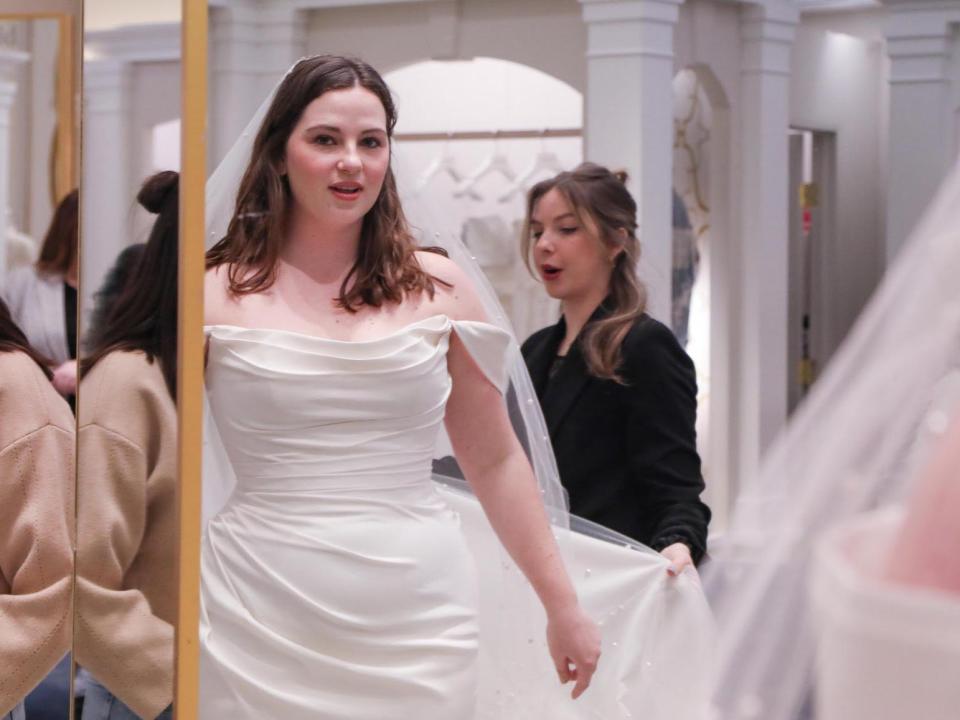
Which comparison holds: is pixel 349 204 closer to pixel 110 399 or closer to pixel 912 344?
pixel 110 399

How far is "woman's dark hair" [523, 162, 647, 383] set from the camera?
282cm

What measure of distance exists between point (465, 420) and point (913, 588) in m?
1.24

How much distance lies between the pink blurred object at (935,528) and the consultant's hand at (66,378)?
4.43 feet

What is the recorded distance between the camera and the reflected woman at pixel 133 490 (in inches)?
75.4

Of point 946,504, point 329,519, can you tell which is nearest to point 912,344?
point 946,504

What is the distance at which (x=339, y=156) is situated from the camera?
2018 mm

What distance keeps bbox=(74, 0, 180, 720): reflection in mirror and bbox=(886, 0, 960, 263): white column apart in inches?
199

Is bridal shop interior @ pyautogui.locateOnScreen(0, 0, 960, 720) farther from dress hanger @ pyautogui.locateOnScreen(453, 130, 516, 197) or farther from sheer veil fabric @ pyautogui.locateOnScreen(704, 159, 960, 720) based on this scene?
dress hanger @ pyautogui.locateOnScreen(453, 130, 516, 197)

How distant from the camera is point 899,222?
669 cm

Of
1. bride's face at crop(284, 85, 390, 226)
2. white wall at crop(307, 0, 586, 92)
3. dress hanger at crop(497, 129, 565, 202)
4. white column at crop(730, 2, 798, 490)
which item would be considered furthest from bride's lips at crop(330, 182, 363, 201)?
white column at crop(730, 2, 798, 490)

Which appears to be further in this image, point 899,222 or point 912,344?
point 899,222

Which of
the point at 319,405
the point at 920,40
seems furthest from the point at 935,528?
the point at 920,40

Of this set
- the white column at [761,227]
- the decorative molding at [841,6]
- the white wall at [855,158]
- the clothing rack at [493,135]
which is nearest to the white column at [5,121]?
the clothing rack at [493,135]

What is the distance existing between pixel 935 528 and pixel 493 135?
519 cm
